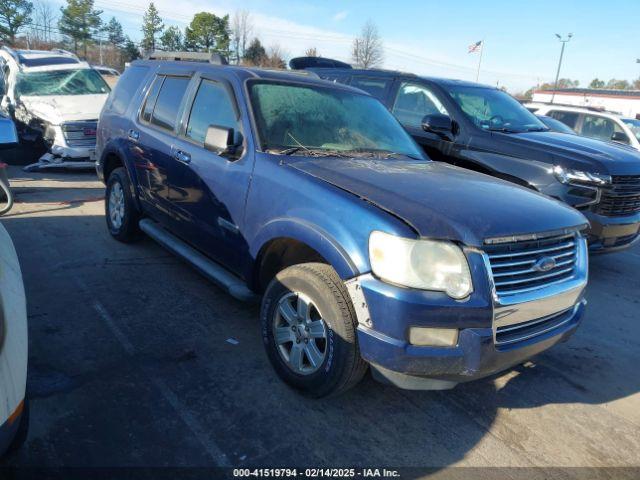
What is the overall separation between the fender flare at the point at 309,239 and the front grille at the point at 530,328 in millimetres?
844

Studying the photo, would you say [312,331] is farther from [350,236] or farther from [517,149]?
[517,149]

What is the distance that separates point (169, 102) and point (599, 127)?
1037 cm

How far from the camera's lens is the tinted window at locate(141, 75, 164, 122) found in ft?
15.7

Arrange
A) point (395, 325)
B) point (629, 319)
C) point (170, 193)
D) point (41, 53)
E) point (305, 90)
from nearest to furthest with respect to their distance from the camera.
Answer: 1. point (395, 325)
2. point (305, 90)
3. point (170, 193)
4. point (629, 319)
5. point (41, 53)

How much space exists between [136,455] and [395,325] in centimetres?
145

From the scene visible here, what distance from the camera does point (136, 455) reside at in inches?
98.1

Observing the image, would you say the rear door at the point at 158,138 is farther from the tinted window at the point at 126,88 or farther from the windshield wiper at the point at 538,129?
the windshield wiper at the point at 538,129

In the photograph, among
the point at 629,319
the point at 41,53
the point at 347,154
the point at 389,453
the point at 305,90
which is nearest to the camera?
the point at 389,453

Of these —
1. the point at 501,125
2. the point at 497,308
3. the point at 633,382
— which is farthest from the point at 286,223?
the point at 501,125

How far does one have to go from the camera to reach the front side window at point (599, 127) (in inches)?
440

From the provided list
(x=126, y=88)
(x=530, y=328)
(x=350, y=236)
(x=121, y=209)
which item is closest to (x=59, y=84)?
(x=126, y=88)

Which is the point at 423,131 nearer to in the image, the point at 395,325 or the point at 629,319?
the point at 629,319

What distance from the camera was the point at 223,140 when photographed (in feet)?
11.1

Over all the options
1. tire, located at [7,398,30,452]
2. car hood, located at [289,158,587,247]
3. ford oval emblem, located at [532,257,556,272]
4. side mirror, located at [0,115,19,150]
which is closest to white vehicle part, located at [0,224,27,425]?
tire, located at [7,398,30,452]
